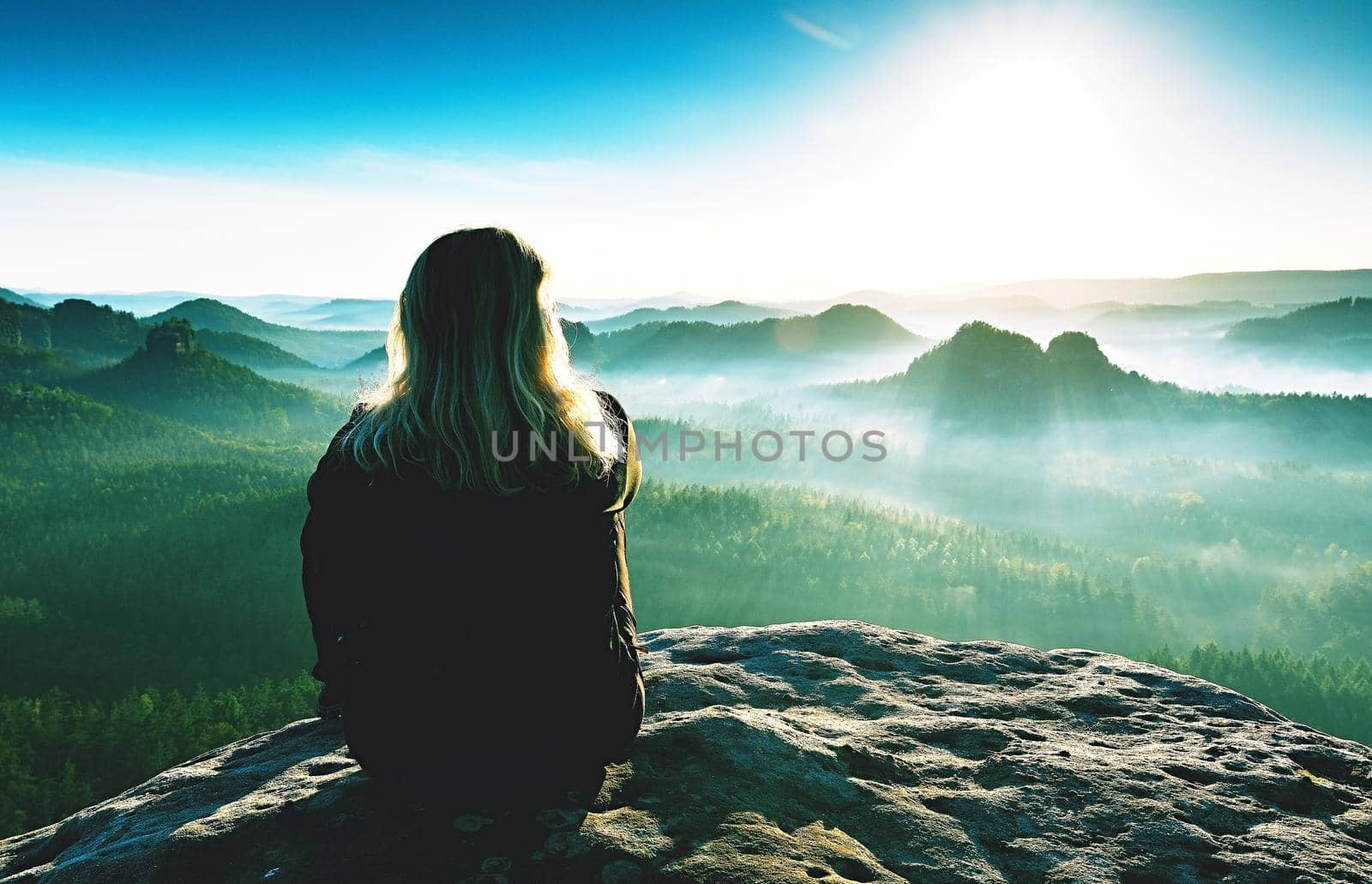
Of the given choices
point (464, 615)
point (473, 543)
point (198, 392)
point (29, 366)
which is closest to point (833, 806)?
point (464, 615)

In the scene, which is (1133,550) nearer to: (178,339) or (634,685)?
(634,685)

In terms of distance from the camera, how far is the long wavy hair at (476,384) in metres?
3.54

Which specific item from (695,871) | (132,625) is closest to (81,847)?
(695,871)

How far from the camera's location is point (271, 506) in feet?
277

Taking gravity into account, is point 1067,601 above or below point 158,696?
below


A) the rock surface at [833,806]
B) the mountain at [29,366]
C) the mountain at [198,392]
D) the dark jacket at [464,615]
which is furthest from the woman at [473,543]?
the mountain at [29,366]

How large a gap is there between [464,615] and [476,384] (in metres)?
1.22

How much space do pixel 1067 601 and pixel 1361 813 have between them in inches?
4011

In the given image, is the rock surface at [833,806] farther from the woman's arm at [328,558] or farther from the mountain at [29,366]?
the mountain at [29,366]

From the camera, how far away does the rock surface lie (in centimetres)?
374

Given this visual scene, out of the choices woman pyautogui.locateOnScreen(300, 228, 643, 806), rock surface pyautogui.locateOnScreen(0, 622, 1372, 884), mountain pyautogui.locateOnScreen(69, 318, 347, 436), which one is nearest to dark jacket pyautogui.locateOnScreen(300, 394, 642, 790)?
woman pyautogui.locateOnScreen(300, 228, 643, 806)

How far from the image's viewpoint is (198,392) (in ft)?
563

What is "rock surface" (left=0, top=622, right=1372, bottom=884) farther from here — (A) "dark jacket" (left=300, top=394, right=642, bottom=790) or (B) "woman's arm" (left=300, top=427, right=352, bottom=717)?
(B) "woman's arm" (left=300, top=427, right=352, bottom=717)

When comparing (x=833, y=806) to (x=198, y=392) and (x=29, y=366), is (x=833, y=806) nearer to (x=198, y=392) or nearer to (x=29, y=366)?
(x=198, y=392)
